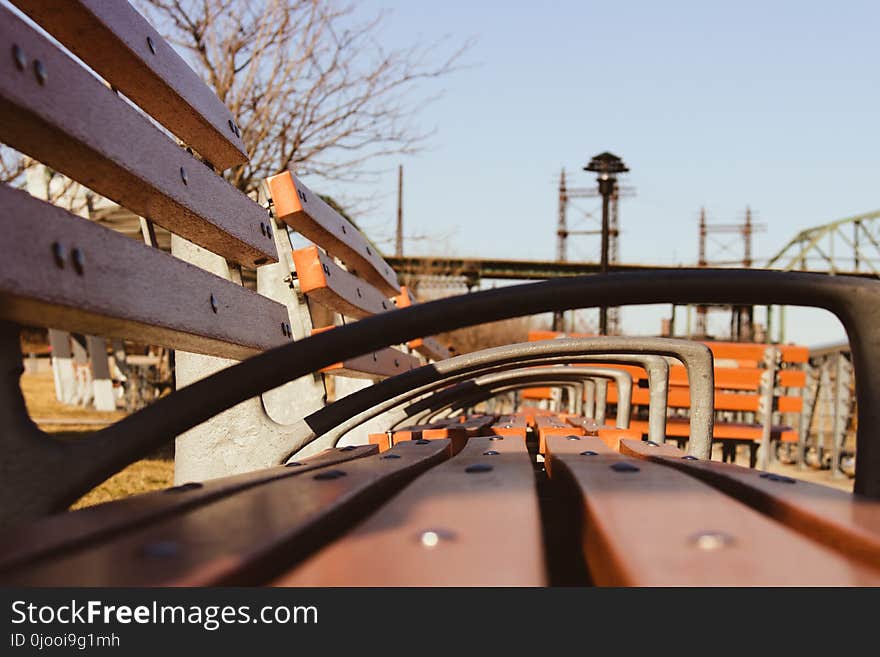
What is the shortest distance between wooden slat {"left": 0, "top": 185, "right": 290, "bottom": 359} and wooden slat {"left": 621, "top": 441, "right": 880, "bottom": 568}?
2.33 feet

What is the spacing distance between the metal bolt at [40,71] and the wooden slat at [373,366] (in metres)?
1.04

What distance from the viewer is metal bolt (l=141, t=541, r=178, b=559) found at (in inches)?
22.8

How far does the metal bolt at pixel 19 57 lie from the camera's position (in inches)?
39.6

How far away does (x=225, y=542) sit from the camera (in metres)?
0.61

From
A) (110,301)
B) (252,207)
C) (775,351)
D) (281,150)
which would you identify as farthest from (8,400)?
(775,351)

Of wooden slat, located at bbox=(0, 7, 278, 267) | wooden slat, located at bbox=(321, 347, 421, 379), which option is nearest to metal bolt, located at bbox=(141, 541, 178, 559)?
wooden slat, located at bbox=(0, 7, 278, 267)

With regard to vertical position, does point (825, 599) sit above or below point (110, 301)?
below

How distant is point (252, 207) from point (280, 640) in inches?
63.5

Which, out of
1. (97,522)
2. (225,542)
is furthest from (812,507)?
(97,522)

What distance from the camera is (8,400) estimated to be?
0.96 metres

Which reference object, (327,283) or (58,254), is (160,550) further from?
(327,283)

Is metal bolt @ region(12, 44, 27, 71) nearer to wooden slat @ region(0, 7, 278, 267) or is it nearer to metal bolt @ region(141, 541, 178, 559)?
wooden slat @ region(0, 7, 278, 267)

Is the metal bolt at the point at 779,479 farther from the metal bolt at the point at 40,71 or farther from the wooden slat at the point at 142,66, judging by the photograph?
the wooden slat at the point at 142,66

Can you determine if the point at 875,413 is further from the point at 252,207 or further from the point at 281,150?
the point at 281,150
